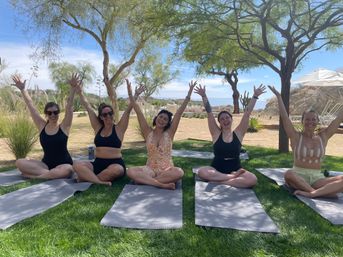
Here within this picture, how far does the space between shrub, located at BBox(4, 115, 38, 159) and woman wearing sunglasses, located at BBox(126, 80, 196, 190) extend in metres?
2.75

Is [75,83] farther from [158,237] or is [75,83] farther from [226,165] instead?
[158,237]

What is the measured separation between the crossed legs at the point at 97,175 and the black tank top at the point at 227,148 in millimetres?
1223

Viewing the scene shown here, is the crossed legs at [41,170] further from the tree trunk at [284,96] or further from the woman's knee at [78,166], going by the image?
the tree trunk at [284,96]

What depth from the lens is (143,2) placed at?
8.41m

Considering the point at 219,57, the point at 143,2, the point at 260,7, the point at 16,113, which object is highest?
the point at 143,2

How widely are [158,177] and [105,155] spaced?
0.72m

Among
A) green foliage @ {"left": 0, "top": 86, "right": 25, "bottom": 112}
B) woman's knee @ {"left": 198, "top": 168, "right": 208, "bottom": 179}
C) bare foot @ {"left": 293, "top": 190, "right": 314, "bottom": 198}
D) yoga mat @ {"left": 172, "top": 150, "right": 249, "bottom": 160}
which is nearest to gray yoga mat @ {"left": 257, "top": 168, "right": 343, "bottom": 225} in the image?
bare foot @ {"left": 293, "top": 190, "right": 314, "bottom": 198}

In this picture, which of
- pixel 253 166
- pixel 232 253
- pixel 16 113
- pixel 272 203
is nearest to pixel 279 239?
pixel 232 253

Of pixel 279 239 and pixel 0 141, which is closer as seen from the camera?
pixel 279 239

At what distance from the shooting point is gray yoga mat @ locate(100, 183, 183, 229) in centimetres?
287

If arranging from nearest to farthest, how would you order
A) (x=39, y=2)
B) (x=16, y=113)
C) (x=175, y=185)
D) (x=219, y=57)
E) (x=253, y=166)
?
(x=175, y=185)
(x=253, y=166)
(x=16, y=113)
(x=219, y=57)
(x=39, y=2)

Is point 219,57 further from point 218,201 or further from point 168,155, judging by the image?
point 218,201

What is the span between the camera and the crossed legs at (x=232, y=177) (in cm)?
409

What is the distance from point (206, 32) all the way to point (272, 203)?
412cm
